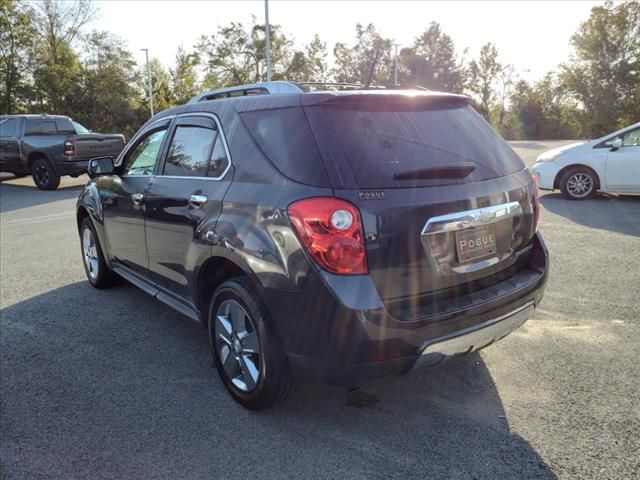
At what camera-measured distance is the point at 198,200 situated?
3.01m

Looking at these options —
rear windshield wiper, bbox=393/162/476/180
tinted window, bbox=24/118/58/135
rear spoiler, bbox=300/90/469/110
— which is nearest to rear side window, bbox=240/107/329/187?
rear spoiler, bbox=300/90/469/110

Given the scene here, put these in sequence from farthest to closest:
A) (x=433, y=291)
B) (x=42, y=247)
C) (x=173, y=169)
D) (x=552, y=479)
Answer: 1. (x=42, y=247)
2. (x=173, y=169)
3. (x=433, y=291)
4. (x=552, y=479)

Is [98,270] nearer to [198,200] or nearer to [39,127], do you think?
[198,200]

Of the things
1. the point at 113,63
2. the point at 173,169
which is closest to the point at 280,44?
the point at 113,63

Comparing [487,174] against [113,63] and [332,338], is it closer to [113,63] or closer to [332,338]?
[332,338]

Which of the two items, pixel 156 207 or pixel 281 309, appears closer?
pixel 281 309

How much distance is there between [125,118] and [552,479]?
4036 centimetres

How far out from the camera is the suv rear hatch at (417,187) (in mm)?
2275

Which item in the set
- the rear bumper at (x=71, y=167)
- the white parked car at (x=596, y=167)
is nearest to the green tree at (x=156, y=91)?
the rear bumper at (x=71, y=167)

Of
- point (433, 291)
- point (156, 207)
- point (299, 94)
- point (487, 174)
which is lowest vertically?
point (433, 291)

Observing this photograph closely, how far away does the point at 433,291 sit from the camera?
7.88 ft

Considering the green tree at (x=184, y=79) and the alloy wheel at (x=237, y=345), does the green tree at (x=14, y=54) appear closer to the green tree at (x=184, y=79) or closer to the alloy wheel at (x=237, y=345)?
the green tree at (x=184, y=79)

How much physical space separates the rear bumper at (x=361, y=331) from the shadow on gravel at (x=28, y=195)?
10435mm

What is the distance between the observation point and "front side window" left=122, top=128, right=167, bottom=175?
3.77m
